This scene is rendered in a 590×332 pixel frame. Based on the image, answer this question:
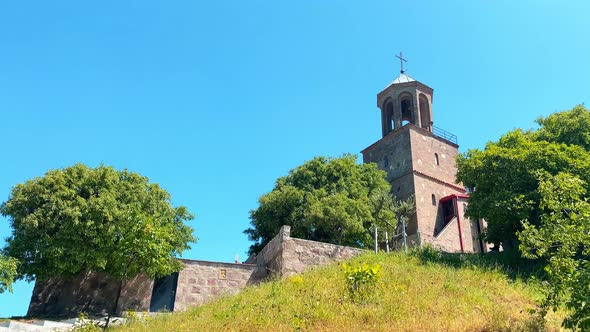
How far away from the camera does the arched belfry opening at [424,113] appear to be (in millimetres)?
36438

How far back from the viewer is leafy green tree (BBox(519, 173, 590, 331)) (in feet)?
25.1

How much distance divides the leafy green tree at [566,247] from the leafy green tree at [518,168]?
9.63m

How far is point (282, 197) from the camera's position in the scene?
91.2 feet

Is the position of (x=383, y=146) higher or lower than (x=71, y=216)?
higher

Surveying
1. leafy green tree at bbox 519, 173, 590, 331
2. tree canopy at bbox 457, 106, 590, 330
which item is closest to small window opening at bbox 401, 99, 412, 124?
tree canopy at bbox 457, 106, 590, 330

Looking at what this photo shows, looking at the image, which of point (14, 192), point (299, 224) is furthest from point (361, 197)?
point (14, 192)

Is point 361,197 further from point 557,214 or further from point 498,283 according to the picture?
point 557,214

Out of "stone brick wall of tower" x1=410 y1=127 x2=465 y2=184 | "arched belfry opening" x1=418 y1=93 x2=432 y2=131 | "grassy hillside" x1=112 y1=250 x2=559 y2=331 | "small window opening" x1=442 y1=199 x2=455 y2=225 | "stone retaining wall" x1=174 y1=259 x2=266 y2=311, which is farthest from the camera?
"arched belfry opening" x1=418 y1=93 x2=432 y2=131

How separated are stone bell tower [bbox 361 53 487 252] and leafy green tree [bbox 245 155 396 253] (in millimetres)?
2383

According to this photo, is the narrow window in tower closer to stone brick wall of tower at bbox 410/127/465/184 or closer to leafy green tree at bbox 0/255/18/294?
stone brick wall of tower at bbox 410/127/465/184

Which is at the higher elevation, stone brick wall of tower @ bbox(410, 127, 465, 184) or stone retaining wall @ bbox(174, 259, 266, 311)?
stone brick wall of tower @ bbox(410, 127, 465, 184)

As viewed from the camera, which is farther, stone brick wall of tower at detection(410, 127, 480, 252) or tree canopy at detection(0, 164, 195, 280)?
stone brick wall of tower at detection(410, 127, 480, 252)

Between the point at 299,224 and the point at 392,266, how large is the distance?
1109 centimetres

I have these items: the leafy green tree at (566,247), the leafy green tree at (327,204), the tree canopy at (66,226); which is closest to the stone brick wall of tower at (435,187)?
the leafy green tree at (327,204)
